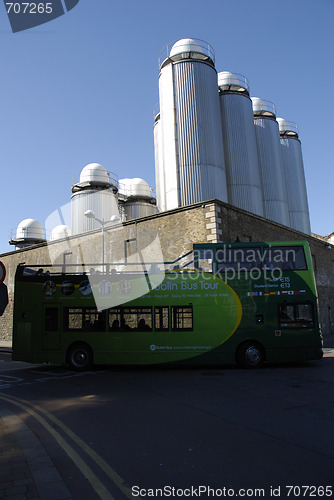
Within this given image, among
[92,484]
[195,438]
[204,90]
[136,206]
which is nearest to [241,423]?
[195,438]

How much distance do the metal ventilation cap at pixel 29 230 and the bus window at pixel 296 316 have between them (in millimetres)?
35255

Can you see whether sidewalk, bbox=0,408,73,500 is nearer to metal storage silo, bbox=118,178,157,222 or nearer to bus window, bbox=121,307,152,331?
bus window, bbox=121,307,152,331

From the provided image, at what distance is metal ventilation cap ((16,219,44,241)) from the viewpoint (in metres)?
41.7

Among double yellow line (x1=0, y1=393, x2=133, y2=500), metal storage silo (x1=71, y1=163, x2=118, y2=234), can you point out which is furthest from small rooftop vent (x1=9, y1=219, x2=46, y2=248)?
double yellow line (x1=0, y1=393, x2=133, y2=500)

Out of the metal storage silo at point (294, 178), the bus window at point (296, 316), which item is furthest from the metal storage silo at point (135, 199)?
the bus window at point (296, 316)

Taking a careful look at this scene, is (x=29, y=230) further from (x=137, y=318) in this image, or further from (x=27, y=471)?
(x=27, y=471)

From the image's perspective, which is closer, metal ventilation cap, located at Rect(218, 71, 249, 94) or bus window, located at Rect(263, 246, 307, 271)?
bus window, located at Rect(263, 246, 307, 271)

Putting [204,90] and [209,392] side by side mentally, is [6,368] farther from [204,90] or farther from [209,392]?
[204,90]

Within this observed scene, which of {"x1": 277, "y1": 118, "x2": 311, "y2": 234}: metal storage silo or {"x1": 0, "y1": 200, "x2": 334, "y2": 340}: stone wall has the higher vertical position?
{"x1": 277, "y1": 118, "x2": 311, "y2": 234}: metal storage silo

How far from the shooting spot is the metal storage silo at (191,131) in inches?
1047

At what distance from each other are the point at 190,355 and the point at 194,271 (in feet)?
9.30

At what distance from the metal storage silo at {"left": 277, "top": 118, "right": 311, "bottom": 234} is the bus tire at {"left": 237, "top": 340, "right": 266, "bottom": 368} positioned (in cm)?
2642

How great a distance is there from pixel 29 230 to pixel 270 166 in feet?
89.3

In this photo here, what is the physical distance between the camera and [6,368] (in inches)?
556
